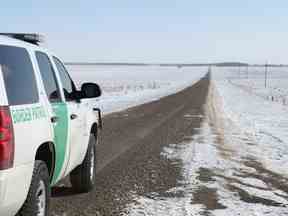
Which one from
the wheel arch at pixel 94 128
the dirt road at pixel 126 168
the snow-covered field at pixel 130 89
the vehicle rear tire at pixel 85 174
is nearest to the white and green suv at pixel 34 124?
the vehicle rear tire at pixel 85 174

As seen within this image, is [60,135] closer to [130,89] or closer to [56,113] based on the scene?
[56,113]

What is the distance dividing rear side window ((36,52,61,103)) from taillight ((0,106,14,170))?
50.6 inches

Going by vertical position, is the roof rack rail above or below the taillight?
above

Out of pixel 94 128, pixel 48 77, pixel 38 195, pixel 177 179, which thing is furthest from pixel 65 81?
pixel 177 179

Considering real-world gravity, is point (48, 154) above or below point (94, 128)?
above

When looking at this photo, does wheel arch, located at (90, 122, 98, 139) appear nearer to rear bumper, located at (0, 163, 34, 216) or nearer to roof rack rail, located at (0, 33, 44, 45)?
roof rack rail, located at (0, 33, 44, 45)

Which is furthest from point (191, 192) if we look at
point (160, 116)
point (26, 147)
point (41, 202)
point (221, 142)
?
point (160, 116)

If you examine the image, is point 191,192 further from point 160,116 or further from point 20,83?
point 160,116

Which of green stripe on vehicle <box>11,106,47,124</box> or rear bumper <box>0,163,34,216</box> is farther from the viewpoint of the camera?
green stripe on vehicle <box>11,106,47,124</box>

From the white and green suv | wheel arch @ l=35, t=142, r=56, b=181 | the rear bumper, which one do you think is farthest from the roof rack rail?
the rear bumper

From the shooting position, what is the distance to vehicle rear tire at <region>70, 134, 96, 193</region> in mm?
6902

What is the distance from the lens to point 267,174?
8773 mm

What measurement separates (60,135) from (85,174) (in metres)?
1.98

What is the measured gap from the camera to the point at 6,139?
3611 millimetres
